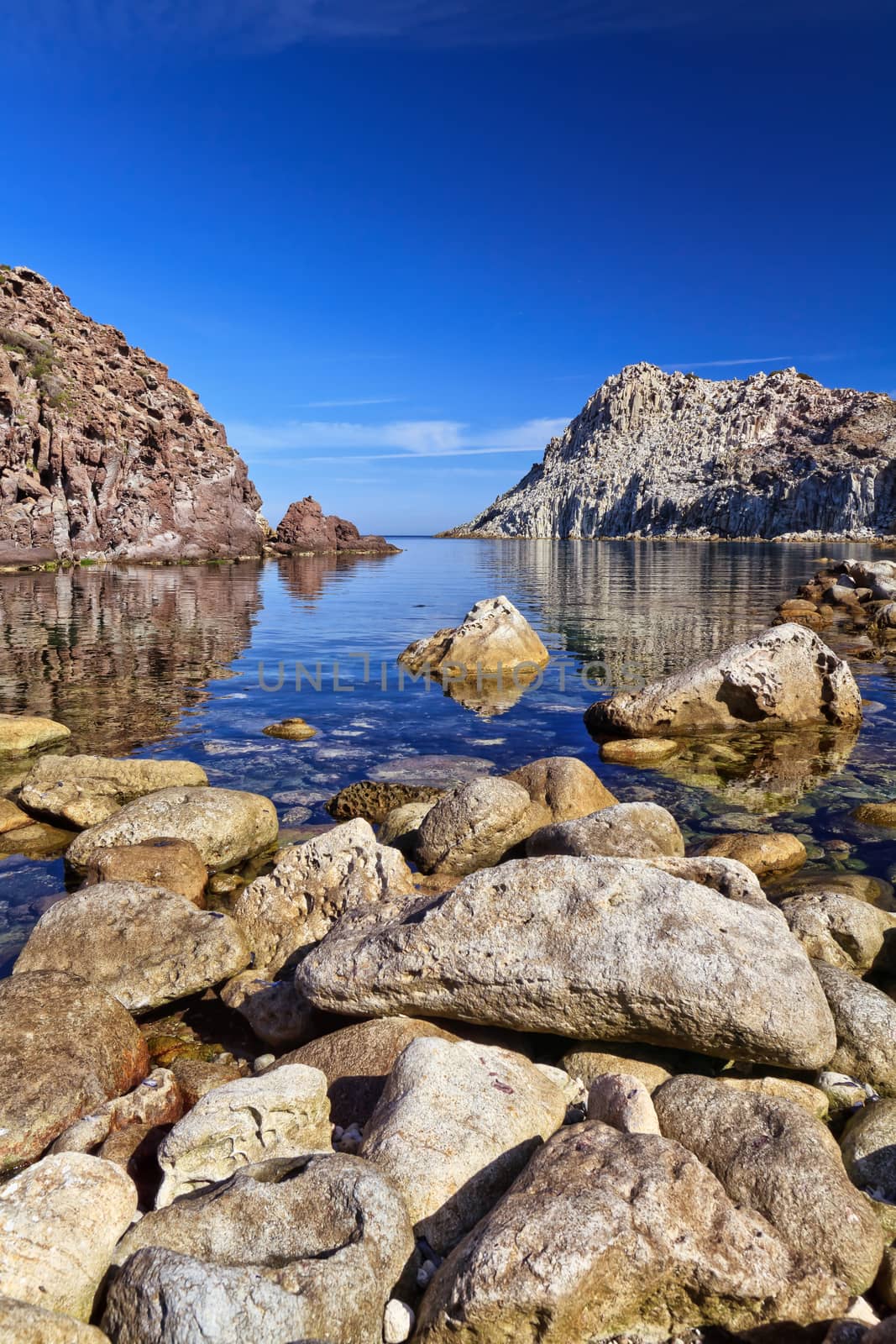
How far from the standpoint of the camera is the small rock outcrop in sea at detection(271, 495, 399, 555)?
100812 mm

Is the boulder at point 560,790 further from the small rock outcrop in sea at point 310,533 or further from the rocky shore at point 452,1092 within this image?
the small rock outcrop in sea at point 310,533

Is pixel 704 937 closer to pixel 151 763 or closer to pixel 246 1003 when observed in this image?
pixel 246 1003

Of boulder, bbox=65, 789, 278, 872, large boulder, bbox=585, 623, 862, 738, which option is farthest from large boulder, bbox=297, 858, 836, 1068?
large boulder, bbox=585, 623, 862, 738

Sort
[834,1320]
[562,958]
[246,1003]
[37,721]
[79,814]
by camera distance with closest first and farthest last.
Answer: [834,1320], [562,958], [246,1003], [79,814], [37,721]

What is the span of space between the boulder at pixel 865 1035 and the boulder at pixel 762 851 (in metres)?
3.04

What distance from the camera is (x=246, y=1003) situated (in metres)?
6.12

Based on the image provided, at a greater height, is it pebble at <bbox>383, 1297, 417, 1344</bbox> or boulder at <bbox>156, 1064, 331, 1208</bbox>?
boulder at <bbox>156, 1064, 331, 1208</bbox>

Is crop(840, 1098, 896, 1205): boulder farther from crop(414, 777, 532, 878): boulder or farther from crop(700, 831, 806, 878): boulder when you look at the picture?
crop(414, 777, 532, 878): boulder

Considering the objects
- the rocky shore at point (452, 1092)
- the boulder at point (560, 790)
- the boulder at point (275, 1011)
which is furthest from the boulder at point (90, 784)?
the boulder at point (560, 790)

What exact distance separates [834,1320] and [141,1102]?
3.77 m

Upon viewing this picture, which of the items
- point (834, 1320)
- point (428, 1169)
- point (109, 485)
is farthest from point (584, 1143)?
point (109, 485)

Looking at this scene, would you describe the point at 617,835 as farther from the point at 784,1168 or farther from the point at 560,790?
the point at 784,1168

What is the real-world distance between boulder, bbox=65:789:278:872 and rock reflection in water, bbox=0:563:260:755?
485cm

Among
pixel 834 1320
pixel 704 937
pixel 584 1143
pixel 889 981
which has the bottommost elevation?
pixel 889 981
